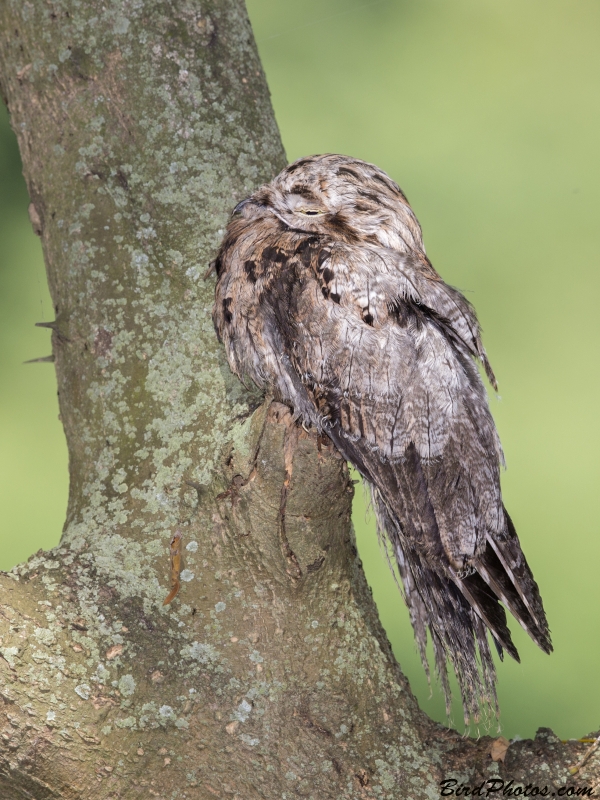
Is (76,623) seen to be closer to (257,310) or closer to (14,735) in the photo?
(14,735)

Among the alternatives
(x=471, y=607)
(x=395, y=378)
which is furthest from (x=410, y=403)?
(x=471, y=607)

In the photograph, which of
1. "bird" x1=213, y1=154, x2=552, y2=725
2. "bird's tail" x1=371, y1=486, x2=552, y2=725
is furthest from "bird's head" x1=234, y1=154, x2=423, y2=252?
"bird's tail" x1=371, y1=486, x2=552, y2=725

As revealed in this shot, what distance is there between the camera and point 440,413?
4.09ft

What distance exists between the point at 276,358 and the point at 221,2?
2.85 ft

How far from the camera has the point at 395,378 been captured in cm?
124

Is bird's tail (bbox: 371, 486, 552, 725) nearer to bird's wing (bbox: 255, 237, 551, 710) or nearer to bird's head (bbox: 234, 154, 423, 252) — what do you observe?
bird's wing (bbox: 255, 237, 551, 710)

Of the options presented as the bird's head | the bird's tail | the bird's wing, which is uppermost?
the bird's head

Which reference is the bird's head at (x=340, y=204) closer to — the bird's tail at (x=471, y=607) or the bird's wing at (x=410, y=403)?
the bird's wing at (x=410, y=403)

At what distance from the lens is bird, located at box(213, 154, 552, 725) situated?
124 cm

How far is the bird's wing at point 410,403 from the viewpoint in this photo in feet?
4.06

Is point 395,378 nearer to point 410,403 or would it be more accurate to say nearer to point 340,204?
point 410,403

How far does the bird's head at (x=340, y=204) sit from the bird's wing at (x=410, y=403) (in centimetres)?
8

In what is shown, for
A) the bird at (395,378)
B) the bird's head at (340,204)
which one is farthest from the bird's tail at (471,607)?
the bird's head at (340,204)

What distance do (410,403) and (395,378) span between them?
0.05 m
